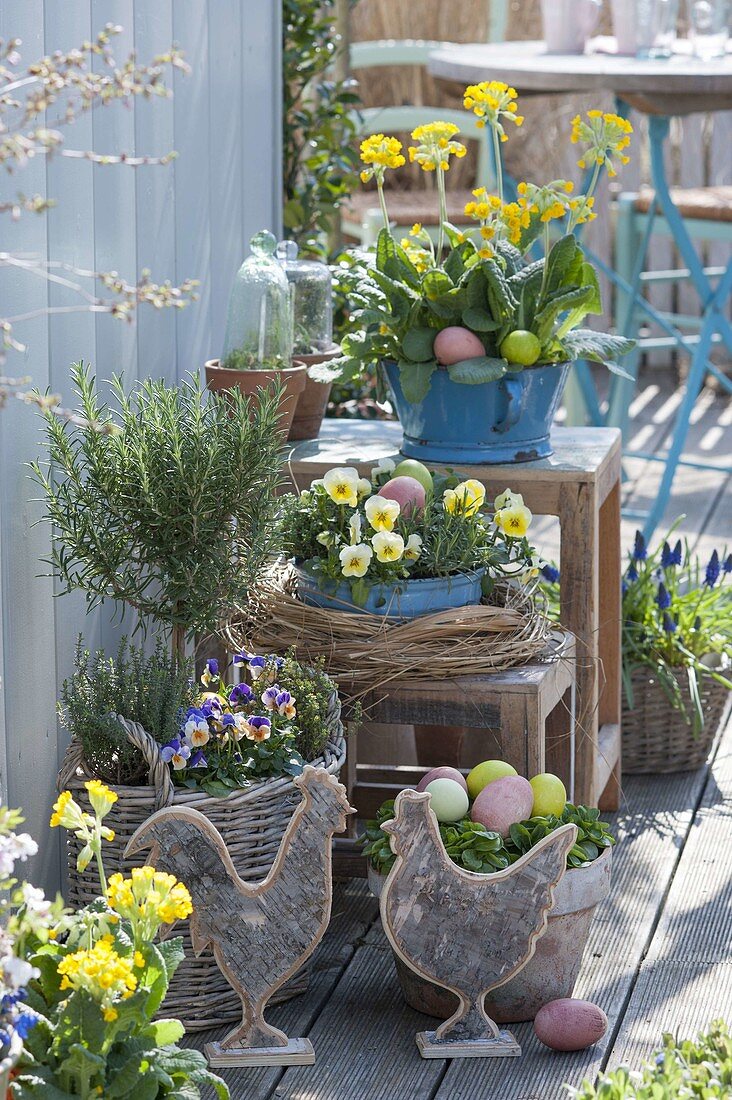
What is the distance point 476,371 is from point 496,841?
67cm

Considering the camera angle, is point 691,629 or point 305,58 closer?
point 691,629

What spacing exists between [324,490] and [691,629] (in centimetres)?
100

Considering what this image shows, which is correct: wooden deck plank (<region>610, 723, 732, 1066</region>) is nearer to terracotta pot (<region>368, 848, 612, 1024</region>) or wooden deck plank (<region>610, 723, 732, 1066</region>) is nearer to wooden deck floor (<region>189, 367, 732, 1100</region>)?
wooden deck floor (<region>189, 367, 732, 1100</region>)

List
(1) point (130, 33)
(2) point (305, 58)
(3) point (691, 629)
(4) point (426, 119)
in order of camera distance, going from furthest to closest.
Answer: (4) point (426, 119), (2) point (305, 58), (3) point (691, 629), (1) point (130, 33)

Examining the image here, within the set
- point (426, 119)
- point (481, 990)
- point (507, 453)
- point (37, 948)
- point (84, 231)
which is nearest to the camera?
point (37, 948)

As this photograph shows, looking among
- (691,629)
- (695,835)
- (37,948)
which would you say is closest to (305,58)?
(691,629)

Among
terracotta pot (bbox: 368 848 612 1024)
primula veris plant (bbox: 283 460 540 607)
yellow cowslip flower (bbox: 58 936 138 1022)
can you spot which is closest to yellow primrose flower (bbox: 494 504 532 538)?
primula veris plant (bbox: 283 460 540 607)

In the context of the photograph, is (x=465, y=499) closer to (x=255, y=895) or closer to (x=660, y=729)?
(x=255, y=895)

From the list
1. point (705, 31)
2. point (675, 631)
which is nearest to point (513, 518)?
point (675, 631)

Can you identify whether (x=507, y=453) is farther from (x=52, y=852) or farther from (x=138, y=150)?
(x=52, y=852)

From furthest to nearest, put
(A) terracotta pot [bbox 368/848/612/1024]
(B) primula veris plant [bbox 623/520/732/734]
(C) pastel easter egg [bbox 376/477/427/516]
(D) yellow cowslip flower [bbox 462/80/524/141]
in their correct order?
(B) primula veris plant [bbox 623/520/732/734] < (D) yellow cowslip flower [bbox 462/80/524/141] < (C) pastel easter egg [bbox 376/477/427/516] < (A) terracotta pot [bbox 368/848/612/1024]

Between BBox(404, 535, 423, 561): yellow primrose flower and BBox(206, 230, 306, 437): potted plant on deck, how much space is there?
0.31 metres

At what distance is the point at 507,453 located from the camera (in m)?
2.27

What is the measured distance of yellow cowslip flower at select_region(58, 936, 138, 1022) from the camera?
1386 millimetres
